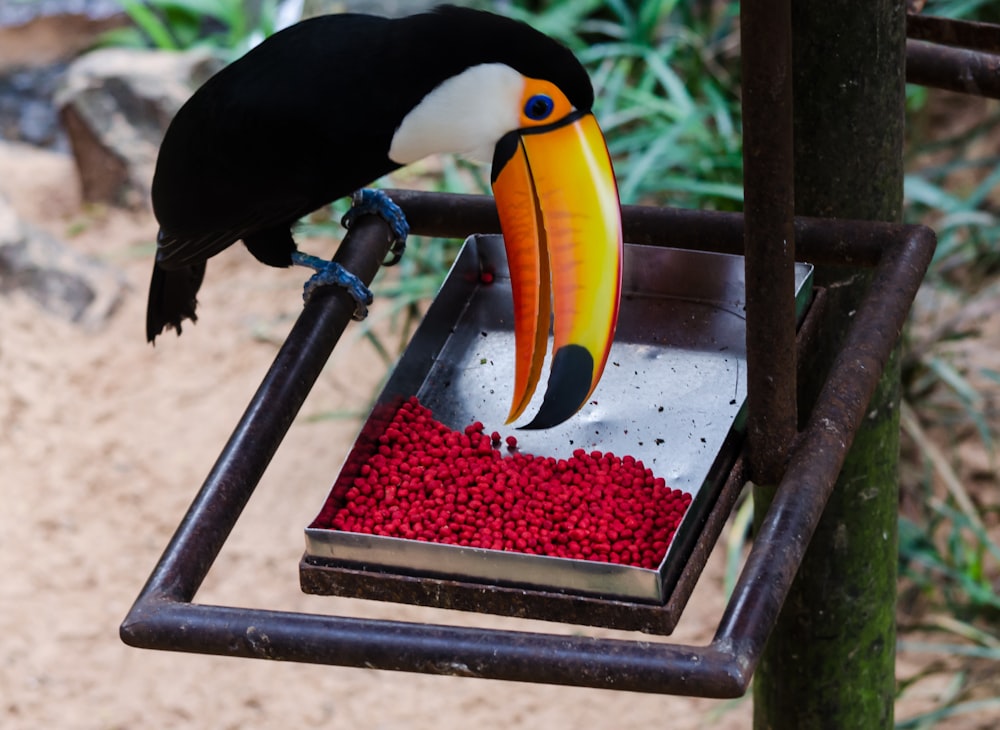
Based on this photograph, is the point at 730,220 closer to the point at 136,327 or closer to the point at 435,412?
the point at 435,412

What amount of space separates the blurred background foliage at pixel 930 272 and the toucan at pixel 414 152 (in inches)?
42.3

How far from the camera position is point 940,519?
2408 millimetres

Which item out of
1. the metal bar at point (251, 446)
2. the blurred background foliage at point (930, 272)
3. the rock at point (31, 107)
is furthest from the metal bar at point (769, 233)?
the rock at point (31, 107)

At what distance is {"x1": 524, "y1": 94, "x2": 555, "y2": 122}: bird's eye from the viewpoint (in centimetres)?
118

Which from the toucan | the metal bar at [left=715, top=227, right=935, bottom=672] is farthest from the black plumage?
the metal bar at [left=715, top=227, right=935, bottom=672]

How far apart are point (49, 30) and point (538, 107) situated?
493cm

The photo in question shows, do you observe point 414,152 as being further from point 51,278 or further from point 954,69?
point 51,278

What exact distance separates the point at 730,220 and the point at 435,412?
350 mm

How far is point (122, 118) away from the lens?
13.7ft

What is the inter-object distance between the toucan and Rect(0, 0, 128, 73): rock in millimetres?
4157

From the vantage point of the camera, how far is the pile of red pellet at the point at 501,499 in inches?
42.4

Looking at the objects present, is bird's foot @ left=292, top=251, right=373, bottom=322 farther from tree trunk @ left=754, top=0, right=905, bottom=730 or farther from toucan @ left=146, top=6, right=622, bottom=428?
tree trunk @ left=754, top=0, right=905, bottom=730

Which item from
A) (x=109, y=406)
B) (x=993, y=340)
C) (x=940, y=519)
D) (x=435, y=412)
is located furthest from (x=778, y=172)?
(x=109, y=406)

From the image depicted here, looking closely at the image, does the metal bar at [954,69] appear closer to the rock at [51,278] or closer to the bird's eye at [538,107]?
the bird's eye at [538,107]
